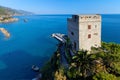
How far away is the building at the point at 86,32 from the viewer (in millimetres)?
33438

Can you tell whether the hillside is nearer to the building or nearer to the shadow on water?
the building

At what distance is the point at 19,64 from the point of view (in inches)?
2142

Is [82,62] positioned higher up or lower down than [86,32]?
lower down

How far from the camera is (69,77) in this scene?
30.7 metres

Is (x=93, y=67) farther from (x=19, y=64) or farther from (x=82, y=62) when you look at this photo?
(x=19, y=64)

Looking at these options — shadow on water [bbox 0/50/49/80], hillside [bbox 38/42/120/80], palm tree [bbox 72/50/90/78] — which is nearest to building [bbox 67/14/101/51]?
hillside [bbox 38/42/120/80]

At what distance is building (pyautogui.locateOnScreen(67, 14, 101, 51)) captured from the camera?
110ft

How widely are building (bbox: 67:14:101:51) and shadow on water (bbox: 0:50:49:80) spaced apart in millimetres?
16748

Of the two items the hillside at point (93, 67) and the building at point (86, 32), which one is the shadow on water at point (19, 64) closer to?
the hillside at point (93, 67)

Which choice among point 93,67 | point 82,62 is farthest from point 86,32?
point 93,67

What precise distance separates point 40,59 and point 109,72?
1212 inches

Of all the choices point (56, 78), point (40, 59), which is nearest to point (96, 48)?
point (56, 78)

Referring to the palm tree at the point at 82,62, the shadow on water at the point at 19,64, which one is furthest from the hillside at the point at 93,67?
the shadow on water at the point at 19,64

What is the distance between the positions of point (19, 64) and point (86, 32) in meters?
27.8
